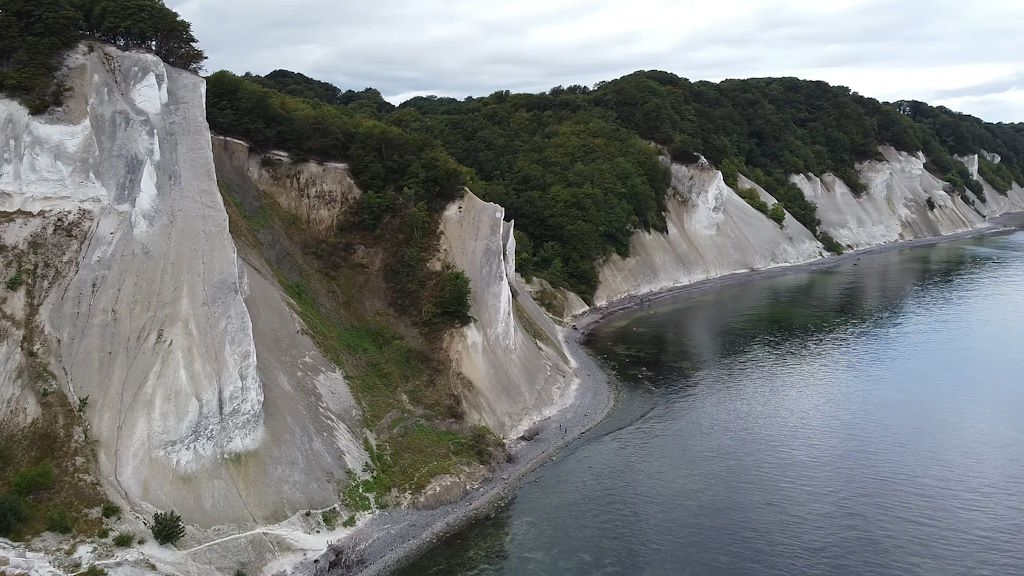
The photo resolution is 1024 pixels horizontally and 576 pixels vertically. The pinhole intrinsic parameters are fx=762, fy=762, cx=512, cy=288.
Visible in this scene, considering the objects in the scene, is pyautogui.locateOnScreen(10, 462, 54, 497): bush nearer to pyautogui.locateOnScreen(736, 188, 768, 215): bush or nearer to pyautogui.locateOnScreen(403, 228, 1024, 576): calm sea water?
pyautogui.locateOnScreen(403, 228, 1024, 576): calm sea water

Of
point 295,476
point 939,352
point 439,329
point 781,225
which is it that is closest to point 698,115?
point 781,225

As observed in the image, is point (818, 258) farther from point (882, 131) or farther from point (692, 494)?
point (692, 494)

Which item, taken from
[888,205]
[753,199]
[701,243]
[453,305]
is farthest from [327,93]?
[888,205]

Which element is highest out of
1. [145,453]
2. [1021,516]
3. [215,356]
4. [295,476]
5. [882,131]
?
[882,131]

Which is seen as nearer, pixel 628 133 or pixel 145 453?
pixel 145 453

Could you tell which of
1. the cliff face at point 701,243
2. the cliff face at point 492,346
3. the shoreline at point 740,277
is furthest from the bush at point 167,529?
the cliff face at point 701,243

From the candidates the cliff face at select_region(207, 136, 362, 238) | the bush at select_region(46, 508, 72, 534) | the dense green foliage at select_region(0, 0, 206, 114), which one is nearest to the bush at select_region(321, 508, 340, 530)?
the bush at select_region(46, 508, 72, 534)

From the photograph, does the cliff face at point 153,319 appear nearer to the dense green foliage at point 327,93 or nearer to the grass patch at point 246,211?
the grass patch at point 246,211

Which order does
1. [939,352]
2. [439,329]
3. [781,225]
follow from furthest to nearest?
[781,225], [939,352], [439,329]
